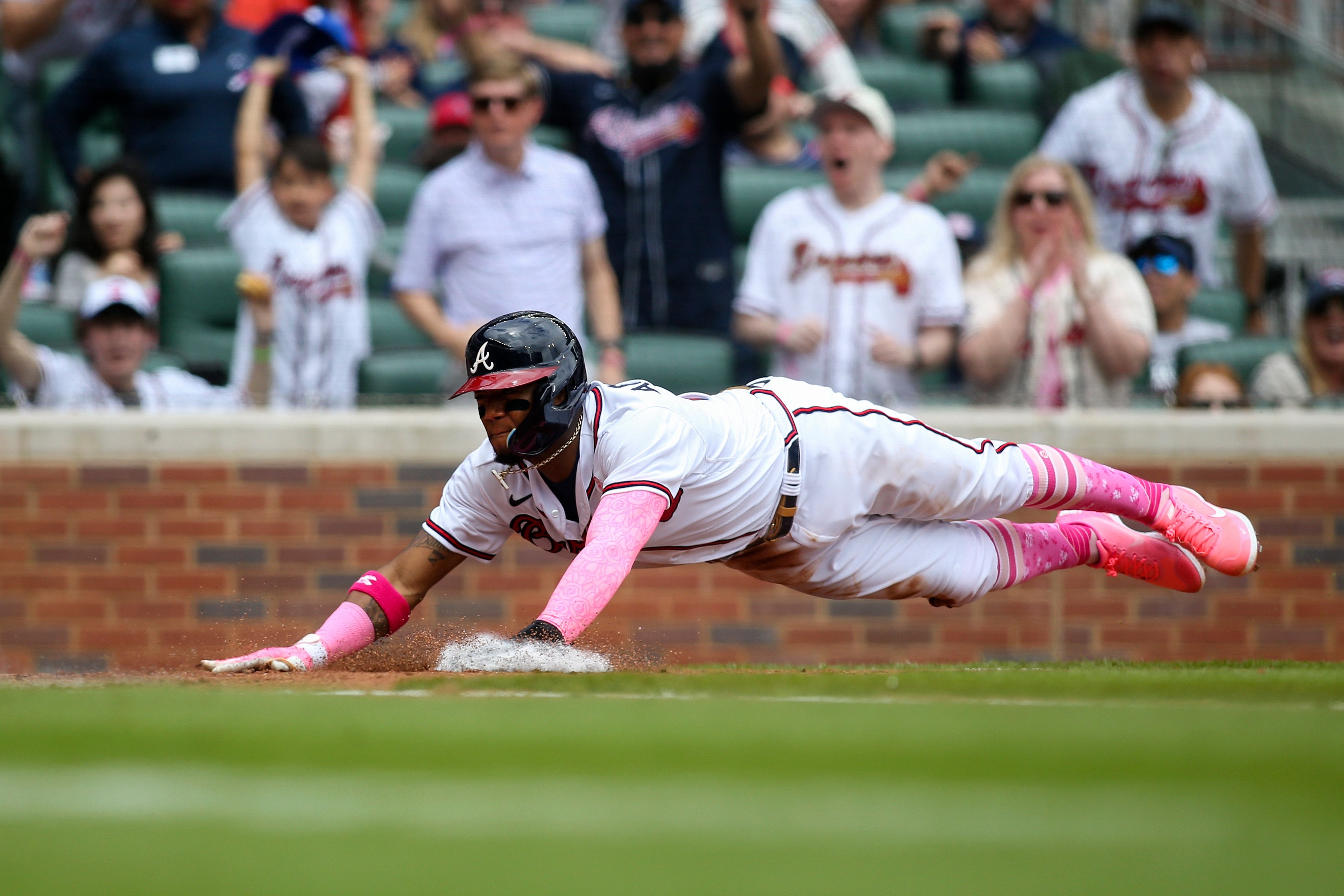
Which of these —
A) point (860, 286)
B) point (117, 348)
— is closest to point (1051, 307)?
point (860, 286)

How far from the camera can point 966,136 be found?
785 centimetres

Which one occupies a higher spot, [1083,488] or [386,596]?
[1083,488]

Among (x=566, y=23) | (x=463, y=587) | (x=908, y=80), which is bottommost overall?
(x=463, y=587)

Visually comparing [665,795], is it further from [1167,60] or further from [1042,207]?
[1167,60]

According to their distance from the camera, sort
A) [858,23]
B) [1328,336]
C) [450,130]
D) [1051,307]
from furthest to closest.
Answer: [858,23] → [450,130] → [1328,336] → [1051,307]

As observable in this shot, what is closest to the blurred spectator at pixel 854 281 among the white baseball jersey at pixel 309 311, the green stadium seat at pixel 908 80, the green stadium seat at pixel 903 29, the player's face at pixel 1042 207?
the player's face at pixel 1042 207

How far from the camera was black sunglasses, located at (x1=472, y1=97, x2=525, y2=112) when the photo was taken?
253 inches

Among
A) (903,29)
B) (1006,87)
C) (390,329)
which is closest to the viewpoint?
(390,329)

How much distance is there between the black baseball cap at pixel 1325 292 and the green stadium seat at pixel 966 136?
184cm

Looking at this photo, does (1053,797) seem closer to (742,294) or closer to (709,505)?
(709,505)

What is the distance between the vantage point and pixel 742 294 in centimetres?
634

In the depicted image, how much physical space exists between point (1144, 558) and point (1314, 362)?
7.04 ft

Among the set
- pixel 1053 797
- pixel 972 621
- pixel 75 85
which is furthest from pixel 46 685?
pixel 75 85

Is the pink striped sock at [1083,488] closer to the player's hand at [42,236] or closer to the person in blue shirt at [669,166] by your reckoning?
the person in blue shirt at [669,166]
